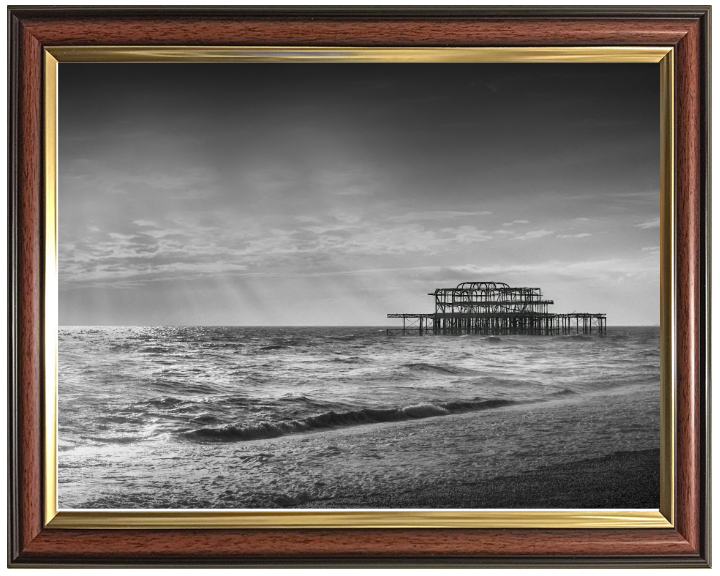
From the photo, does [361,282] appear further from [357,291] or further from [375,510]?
[375,510]

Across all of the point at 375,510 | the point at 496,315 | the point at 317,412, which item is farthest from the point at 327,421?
the point at 496,315

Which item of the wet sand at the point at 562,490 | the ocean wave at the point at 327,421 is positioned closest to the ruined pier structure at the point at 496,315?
the ocean wave at the point at 327,421

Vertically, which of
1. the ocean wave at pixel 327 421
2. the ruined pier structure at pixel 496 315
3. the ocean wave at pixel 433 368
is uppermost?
the ruined pier structure at pixel 496 315

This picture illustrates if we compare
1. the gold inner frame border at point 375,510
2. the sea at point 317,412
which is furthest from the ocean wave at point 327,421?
the gold inner frame border at point 375,510

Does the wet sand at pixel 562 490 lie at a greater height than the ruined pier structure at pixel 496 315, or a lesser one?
lesser

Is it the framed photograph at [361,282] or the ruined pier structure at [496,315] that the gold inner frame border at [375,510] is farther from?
the ruined pier structure at [496,315]

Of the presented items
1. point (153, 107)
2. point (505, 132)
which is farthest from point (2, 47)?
point (505, 132)

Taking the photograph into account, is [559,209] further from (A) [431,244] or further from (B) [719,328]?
(B) [719,328]

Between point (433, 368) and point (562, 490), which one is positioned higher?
point (433, 368)
